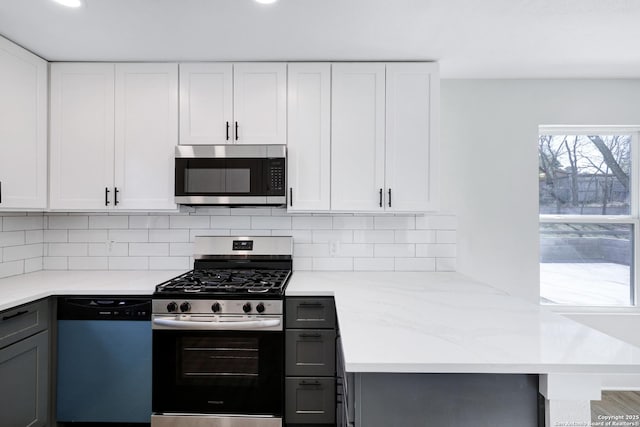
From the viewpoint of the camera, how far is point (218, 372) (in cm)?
210

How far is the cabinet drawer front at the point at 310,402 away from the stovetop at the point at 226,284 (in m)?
0.54

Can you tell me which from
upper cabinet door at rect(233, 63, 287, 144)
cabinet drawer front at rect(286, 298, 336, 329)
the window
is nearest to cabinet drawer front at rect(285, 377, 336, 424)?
cabinet drawer front at rect(286, 298, 336, 329)

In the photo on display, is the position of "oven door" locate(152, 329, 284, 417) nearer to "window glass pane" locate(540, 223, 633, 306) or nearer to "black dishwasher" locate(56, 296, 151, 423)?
"black dishwasher" locate(56, 296, 151, 423)

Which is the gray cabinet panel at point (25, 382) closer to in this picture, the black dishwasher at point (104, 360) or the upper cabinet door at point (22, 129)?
the black dishwasher at point (104, 360)

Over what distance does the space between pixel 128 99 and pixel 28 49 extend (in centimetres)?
63

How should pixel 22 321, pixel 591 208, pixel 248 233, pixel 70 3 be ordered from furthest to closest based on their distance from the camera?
pixel 591 208
pixel 248 233
pixel 22 321
pixel 70 3

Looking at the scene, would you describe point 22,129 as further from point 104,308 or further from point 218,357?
point 218,357

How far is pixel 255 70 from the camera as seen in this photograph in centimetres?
247

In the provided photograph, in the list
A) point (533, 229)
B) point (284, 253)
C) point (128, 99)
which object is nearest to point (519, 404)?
point (284, 253)

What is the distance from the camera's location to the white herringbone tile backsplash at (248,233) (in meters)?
2.78

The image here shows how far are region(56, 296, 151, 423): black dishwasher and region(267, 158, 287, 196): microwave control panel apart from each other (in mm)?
982

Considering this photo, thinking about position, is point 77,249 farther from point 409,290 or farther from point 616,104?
point 616,104

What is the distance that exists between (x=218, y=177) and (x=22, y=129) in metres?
1.20

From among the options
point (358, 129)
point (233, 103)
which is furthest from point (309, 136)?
point (233, 103)
